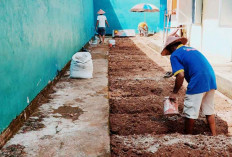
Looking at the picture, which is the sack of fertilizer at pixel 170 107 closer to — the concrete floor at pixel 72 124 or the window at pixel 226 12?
the concrete floor at pixel 72 124

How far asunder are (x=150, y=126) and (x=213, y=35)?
5969mm

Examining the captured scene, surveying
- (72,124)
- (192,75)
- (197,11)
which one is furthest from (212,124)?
(197,11)

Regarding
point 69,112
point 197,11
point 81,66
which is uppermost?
point 197,11

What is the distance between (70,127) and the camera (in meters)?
3.21

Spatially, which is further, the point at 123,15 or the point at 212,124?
the point at 123,15

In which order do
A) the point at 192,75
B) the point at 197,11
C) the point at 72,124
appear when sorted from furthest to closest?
1. the point at 197,11
2. the point at 72,124
3. the point at 192,75

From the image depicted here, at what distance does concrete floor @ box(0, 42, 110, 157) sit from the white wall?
4.47 m

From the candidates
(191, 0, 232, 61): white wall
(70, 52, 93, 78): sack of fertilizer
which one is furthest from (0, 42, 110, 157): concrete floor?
(191, 0, 232, 61): white wall

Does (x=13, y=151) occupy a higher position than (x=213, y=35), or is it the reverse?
(x=213, y=35)

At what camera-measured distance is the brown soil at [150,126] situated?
2.56m

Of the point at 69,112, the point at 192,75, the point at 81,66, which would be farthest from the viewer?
the point at 81,66

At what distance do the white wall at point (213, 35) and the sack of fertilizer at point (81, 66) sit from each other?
13.4 feet

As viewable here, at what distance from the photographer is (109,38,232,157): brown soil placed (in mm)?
2564

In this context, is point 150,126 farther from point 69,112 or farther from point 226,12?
point 226,12
